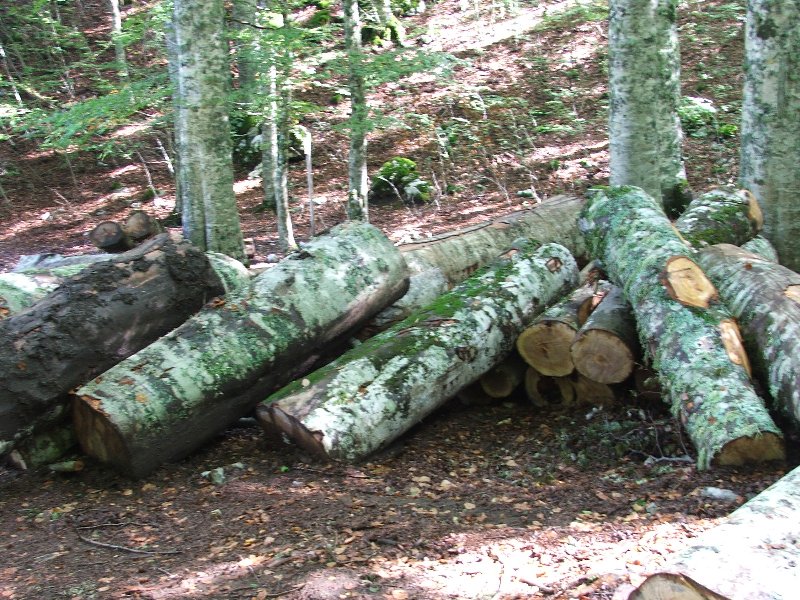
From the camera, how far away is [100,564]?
3711 mm

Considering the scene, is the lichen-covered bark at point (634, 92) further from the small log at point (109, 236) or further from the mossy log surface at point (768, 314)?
the small log at point (109, 236)

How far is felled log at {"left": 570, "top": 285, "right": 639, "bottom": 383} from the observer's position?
5035mm

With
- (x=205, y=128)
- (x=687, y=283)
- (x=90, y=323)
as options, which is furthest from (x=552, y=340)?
(x=205, y=128)

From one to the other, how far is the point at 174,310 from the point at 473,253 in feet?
10.4

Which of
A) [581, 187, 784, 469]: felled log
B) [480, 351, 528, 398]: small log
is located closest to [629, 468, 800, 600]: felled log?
[581, 187, 784, 469]: felled log

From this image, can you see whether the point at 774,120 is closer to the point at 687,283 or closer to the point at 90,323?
the point at 687,283

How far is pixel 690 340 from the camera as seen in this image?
4496mm

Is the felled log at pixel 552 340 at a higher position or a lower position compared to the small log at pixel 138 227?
lower

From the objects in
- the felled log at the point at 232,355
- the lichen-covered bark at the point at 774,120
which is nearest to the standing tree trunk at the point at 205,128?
the felled log at the point at 232,355

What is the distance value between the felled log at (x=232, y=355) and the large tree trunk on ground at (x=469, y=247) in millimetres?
499

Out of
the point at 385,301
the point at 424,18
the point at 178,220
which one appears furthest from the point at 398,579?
the point at 424,18

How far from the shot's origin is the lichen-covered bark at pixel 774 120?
6.71 m

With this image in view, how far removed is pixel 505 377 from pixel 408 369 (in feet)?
3.54

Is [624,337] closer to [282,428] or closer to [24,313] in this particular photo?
[282,428]
